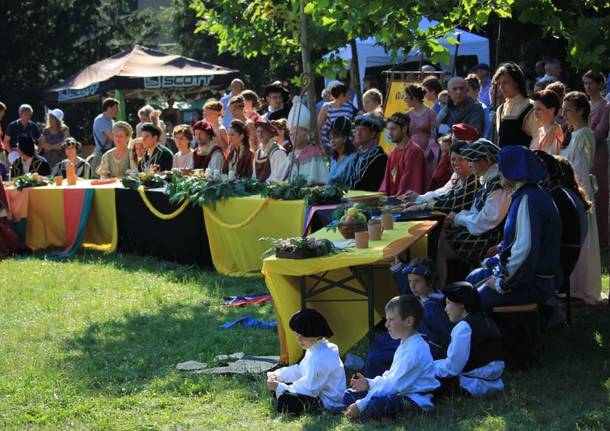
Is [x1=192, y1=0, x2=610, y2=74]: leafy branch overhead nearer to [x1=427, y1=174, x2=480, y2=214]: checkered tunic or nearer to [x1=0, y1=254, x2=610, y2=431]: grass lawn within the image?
[x1=427, y1=174, x2=480, y2=214]: checkered tunic

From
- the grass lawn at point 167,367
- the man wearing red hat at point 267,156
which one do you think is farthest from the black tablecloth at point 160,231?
the man wearing red hat at point 267,156

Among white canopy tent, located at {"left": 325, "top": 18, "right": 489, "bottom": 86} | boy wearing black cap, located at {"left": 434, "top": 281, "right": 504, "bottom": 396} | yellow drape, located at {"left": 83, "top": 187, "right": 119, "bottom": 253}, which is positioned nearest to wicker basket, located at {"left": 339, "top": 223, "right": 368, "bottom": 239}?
boy wearing black cap, located at {"left": 434, "top": 281, "right": 504, "bottom": 396}

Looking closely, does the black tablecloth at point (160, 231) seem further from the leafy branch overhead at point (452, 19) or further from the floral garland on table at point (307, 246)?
the floral garland on table at point (307, 246)

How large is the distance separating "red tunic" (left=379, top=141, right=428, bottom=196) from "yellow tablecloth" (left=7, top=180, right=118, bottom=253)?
159 inches

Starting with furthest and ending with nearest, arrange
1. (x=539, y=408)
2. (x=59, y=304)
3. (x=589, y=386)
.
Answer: (x=59, y=304) < (x=589, y=386) < (x=539, y=408)

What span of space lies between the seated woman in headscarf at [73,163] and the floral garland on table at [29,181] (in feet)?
2.39

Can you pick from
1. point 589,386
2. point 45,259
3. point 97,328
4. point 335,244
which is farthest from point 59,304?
point 589,386

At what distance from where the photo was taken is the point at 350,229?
745 cm

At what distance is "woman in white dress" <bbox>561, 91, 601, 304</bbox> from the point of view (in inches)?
335

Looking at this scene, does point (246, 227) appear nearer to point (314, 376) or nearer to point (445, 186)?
point (445, 186)

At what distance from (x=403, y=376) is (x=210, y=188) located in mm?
5497

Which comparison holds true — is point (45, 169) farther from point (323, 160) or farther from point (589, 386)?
point (589, 386)

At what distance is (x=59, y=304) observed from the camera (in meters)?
9.61

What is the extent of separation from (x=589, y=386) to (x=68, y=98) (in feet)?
57.6
